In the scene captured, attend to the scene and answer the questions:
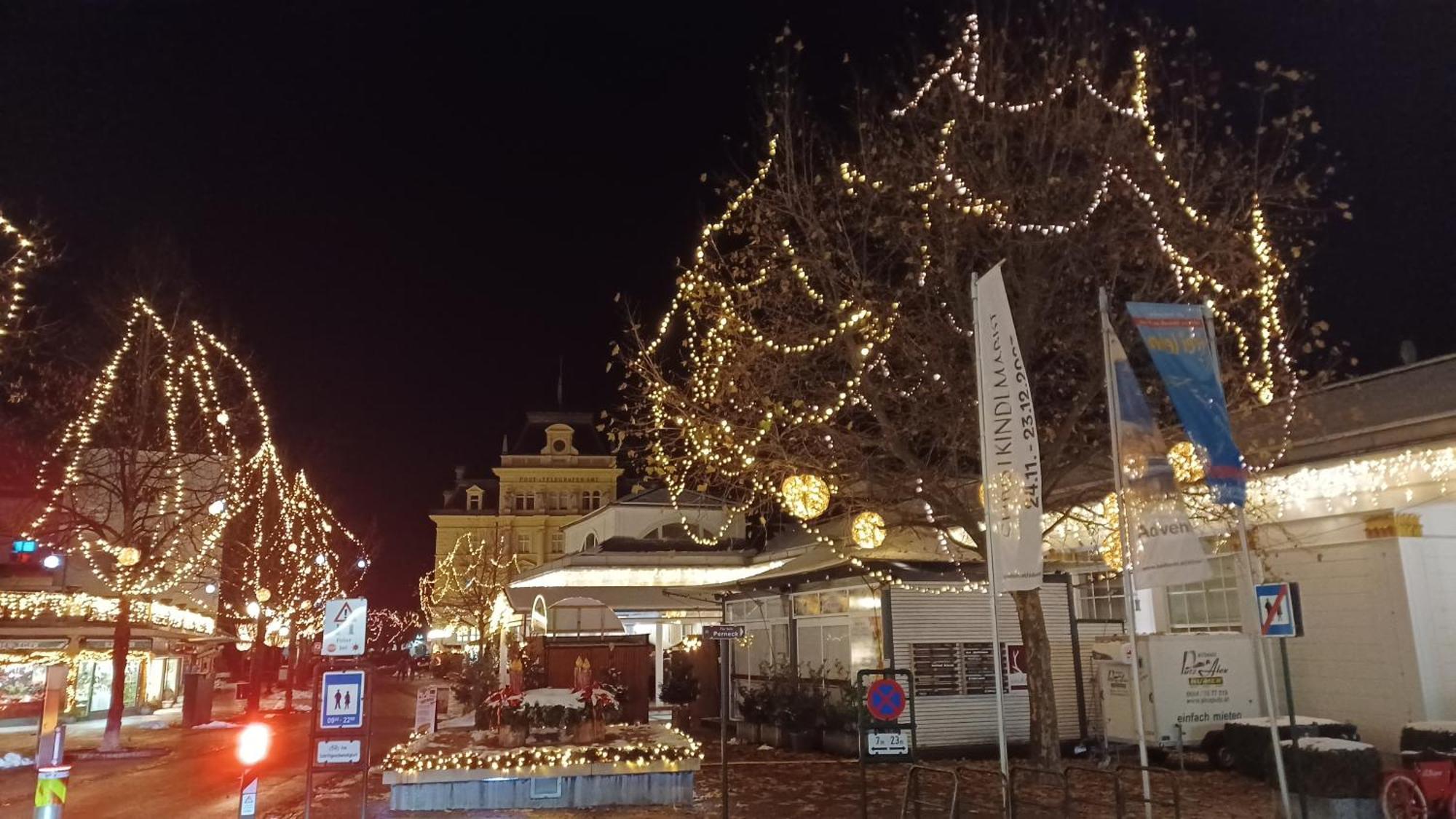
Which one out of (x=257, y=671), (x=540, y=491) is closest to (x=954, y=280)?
(x=257, y=671)

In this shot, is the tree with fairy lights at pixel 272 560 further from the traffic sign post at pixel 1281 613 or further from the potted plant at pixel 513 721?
the traffic sign post at pixel 1281 613

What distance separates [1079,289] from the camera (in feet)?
47.6

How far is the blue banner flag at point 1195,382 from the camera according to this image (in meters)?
9.77

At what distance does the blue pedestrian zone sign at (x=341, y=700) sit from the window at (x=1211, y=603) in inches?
596

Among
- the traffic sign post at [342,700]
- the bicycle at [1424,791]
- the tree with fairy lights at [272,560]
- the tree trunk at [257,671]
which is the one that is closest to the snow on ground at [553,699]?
the traffic sign post at [342,700]

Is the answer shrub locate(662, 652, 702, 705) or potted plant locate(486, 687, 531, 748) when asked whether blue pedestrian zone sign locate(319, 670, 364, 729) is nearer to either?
potted plant locate(486, 687, 531, 748)

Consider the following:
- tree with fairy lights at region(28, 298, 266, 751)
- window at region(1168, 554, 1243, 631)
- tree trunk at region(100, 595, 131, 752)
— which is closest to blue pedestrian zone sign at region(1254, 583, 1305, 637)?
window at region(1168, 554, 1243, 631)

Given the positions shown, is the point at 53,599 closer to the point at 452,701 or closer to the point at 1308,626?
the point at 452,701

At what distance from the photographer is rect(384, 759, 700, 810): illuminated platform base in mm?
12711

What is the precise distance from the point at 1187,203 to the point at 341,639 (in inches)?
468

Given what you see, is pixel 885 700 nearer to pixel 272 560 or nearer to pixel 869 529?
pixel 869 529

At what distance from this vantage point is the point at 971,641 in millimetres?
19078

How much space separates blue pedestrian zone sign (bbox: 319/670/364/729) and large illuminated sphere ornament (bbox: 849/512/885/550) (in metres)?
7.06

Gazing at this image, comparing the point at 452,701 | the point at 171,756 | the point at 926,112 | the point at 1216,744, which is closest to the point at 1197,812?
the point at 1216,744
